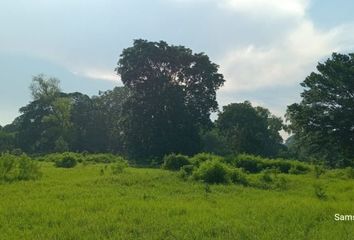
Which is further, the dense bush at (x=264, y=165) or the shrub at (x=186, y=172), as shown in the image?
the dense bush at (x=264, y=165)

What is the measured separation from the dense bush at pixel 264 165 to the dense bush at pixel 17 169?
1220cm

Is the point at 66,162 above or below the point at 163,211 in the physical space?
above

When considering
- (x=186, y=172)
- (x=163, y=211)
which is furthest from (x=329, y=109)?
(x=163, y=211)

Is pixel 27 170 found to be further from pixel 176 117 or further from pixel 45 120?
pixel 45 120

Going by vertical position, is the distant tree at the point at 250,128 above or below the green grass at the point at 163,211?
above

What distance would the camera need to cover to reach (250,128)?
62.0 metres

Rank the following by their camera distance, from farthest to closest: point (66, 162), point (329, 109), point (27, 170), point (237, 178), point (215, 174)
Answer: point (329, 109) → point (66, 162) → point (27, 170) → point (237, 178) → point (215, 174)

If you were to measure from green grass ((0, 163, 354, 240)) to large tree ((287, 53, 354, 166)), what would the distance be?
68.4ft

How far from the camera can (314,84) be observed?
40.8m

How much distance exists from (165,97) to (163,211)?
1429 inches

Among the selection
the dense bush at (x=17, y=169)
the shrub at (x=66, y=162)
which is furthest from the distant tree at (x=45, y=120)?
the dense bush at (x=17, y=169)

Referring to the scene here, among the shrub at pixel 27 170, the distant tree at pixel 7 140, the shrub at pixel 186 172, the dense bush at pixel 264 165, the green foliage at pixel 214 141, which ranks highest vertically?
the green foliage at pixel 214 141

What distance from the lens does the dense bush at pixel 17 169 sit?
804 inches

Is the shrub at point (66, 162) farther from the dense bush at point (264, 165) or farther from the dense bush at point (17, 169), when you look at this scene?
the dense bush at point (264, 165)
